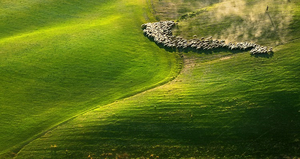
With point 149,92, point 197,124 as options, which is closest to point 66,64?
point 149,92

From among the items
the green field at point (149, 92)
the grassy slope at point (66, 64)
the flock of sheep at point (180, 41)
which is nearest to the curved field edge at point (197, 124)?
the green field at point (149, 92)

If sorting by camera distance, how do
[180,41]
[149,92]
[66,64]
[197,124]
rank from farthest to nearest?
[180,41] < [66,64] < [149,92] < [197,124]

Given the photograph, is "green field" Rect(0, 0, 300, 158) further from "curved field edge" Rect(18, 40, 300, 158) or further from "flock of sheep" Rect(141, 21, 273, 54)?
"flock of sheep" Rect(141, 21, 273, 54)

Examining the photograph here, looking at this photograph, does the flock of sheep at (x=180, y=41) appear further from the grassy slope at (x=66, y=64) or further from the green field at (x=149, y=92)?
the grassy slope at (x=66, y=64)

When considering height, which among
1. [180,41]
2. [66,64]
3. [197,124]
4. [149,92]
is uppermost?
[180,41]

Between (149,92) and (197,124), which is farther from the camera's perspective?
(149,92)

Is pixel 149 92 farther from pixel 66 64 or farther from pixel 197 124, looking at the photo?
pixel 66 64
